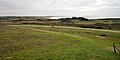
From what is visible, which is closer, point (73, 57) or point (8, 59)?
point (8, 59)

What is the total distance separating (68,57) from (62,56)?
0.64 m

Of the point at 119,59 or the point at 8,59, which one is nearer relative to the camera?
the point at 8,59


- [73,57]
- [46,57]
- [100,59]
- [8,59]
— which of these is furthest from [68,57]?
[8,59]

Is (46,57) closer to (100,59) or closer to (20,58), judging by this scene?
(20,58)

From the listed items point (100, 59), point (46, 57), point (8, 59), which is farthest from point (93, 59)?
point (8, 59)

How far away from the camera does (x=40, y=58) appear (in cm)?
1412

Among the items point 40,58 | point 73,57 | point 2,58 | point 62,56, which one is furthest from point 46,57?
point 2,58

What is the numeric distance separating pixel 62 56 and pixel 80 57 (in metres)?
1.82

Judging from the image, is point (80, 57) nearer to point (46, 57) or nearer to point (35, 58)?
point (46, 57)

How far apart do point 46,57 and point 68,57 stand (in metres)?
2.19

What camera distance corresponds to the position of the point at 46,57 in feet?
47.4

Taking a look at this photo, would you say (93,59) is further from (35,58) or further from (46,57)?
(35,58)

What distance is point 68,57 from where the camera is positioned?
14.7 meters

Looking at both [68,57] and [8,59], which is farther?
[68,57]
